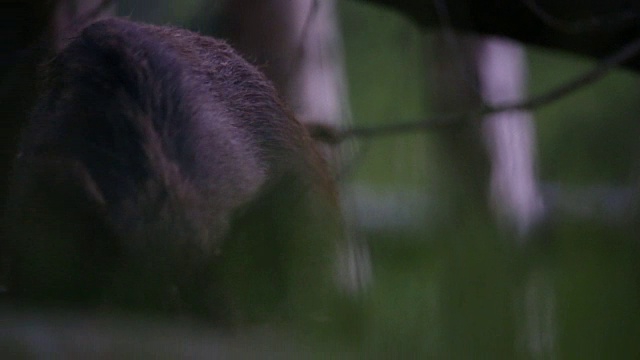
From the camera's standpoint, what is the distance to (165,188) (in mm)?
2350

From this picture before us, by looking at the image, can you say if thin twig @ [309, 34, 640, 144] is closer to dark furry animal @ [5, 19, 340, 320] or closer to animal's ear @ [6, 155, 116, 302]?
dark furry animal @ [5, 19, 340, 320]

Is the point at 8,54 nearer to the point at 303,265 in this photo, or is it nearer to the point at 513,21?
the point at 303,265

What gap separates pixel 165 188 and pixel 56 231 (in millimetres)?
499

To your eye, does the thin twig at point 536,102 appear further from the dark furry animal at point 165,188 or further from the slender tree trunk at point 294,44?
the slender tree trunk at point 294,44

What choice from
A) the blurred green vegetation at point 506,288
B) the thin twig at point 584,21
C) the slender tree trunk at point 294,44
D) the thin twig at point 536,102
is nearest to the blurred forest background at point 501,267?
the blurred green vegetation at point 506,288

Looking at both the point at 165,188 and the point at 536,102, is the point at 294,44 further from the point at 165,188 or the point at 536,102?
the point at 165,188

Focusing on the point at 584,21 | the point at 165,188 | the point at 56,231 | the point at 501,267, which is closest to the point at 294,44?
the point at 584,21

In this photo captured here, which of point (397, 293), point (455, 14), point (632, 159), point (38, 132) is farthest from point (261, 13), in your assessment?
point (397, 293)

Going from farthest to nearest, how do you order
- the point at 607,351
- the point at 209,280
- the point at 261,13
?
the point at 261,13
the point at 209,280
the point at 607,351

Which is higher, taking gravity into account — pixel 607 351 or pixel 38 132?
pixel 607 351

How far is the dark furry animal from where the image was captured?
1.73 metres

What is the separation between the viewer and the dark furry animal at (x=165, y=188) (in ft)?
5.67

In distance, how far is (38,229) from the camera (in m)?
1.87

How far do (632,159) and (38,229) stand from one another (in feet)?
4.49
